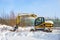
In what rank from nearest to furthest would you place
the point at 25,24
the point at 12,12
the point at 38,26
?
1. the point at 38,26
2. the point at 25,24
3. the point at 12,12

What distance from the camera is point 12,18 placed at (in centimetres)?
2133

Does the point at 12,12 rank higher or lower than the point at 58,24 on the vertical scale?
higher

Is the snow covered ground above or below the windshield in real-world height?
below

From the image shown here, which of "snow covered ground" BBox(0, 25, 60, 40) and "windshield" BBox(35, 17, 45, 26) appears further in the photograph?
"windshield" BBox(35, 17, 45, 26)

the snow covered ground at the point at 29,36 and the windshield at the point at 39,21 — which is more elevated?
the windshield at the point at 39,21

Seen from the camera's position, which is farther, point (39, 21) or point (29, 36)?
point (39, 21)

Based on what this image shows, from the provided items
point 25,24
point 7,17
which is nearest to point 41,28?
point 25,24

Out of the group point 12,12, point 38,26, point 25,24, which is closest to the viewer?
point 38,26

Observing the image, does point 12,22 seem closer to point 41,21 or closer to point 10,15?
point 10,15

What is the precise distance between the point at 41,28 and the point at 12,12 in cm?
811

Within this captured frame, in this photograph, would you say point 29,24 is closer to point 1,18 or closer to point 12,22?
point 12,22

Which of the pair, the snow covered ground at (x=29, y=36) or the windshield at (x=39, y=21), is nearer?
the snow covered ground at (x=29, y=36)

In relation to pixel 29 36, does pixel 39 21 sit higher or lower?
higher

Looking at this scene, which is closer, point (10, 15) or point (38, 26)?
point (38, 26)
